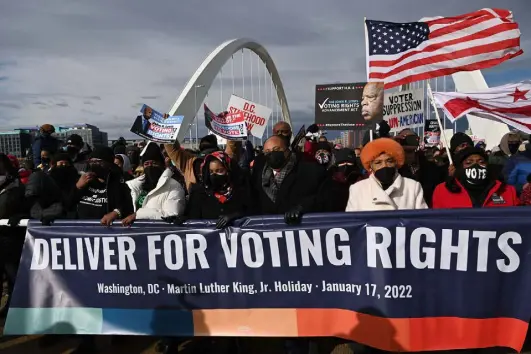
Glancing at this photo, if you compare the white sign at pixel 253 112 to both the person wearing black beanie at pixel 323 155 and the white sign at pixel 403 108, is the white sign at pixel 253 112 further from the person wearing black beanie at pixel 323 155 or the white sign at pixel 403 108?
the person wearing black beanie at pixel 323 155

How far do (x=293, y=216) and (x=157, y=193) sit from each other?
137 centimetres

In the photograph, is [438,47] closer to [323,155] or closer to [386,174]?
[323,155]

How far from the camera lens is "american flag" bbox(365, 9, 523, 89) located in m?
5.52

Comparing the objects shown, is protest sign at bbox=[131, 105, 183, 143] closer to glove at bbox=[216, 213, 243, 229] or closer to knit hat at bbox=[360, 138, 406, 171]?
glove at bbox=[216, 213, 243, 229]

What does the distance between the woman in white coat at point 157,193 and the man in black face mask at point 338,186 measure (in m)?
1.24

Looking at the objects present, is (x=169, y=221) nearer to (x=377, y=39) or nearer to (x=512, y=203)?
(x=512, y=203)

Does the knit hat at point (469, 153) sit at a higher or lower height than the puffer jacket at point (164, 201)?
higher

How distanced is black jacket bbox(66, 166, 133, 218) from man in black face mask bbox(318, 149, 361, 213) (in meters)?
1.74

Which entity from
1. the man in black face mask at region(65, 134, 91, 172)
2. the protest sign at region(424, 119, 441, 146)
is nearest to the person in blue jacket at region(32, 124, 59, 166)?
the man in black face mask at region(65, 134, 91, 172)

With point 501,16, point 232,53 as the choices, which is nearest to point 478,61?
point 501,16

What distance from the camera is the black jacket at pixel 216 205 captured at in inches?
146

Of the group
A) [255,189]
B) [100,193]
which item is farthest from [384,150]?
[100,193]

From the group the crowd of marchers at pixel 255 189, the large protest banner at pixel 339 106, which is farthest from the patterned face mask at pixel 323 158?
the large protest banner at pixel 339 106

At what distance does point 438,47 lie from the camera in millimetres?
5602
